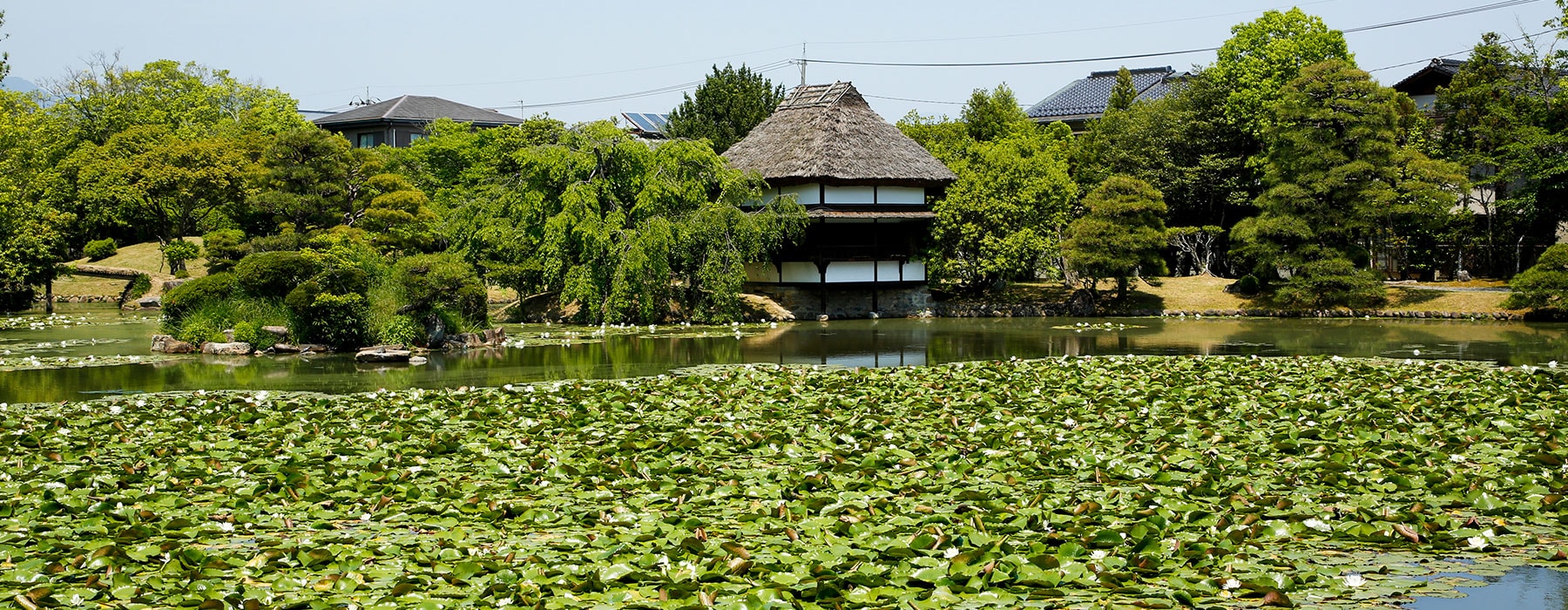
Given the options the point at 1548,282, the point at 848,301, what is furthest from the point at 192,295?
the point at 1548,282

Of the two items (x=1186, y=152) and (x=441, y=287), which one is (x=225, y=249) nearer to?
(x=441, y=287)

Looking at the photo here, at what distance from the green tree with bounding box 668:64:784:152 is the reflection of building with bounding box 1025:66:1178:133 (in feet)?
47.1

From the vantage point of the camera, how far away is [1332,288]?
29.2 meters

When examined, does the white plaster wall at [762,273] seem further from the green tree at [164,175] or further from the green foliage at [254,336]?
the green tree at [164,175]

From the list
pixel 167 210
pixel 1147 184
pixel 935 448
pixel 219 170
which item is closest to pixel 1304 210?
pixel 1147 184

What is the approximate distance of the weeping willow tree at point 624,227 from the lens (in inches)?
1011

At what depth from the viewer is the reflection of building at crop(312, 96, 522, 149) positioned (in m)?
56.4

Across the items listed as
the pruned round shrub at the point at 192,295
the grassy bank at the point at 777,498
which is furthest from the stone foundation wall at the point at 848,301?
the grassy bank at the point at 777,498

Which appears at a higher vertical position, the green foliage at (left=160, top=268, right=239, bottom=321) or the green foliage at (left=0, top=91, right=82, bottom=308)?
the green foliage at (left=0, top=91, right=82, bottom=308)

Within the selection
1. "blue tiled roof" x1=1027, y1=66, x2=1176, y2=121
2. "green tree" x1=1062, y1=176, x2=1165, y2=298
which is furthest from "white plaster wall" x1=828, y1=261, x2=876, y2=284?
"blue tiled roof" x1=1027, y1=66, x2=1176, y2=121

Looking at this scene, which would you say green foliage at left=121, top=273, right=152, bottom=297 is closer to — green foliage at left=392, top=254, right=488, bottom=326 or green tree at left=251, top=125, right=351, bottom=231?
green tree at left=251, top=125, right=351, bottom=231

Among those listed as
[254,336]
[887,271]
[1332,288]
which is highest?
[887,271]

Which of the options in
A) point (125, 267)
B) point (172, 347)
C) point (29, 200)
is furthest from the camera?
point (125, 267)

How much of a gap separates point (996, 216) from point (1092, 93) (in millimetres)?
25245
